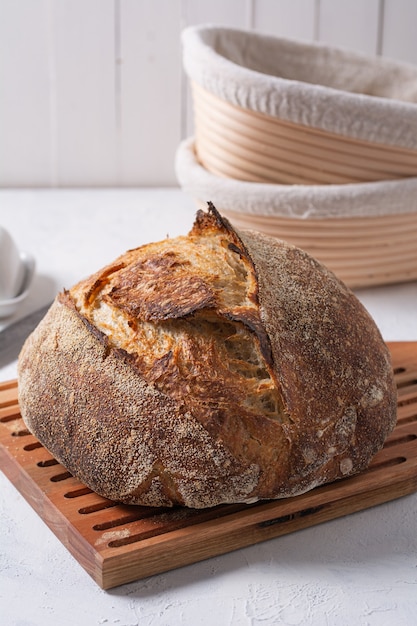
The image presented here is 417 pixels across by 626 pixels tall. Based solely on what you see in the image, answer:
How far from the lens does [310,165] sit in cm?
159

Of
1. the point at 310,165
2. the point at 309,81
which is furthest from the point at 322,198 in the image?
the point at 309,81

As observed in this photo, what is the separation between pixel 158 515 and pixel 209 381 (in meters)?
0.15

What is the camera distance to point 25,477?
1046 mm

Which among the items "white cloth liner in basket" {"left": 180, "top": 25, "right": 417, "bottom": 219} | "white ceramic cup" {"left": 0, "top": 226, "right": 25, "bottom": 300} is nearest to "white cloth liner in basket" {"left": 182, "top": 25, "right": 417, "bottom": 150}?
"white cloth liner in basket" {"left": 180, "top": 25, "right": 417, "bottom": 219}

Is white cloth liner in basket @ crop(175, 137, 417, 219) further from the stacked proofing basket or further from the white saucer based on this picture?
the white saucer

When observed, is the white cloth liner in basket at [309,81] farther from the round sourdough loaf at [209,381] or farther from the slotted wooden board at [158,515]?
the slotted wooden board at [158,515]

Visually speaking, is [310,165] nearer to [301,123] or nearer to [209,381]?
[301,123]

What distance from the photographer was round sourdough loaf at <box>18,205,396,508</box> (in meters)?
0.96

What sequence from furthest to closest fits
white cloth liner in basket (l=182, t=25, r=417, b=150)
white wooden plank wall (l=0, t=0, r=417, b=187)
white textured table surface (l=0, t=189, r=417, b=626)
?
white wooden plank wall (l=0, t=0, r=417, b=187), white cloth liner in basket (l=182, t=25, r=417, b=150), white textured table surface (l=0, t=189, r=417, b=626)

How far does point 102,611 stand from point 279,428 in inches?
9.9

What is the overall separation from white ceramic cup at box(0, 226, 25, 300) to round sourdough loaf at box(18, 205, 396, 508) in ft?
1.76

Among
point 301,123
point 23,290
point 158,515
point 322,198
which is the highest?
point 301,123

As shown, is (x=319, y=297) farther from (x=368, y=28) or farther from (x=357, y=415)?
(x=368, y=28)

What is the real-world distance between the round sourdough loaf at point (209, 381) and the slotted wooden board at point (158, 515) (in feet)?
0.06
